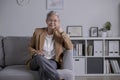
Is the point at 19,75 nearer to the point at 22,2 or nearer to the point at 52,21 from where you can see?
the point at 52,21

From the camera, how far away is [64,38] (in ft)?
10.2

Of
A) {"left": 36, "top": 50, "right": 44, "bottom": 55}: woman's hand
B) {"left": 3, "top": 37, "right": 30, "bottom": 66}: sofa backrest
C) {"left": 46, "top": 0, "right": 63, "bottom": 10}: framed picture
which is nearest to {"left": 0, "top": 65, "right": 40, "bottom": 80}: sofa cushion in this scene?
{"left": 36, "top": 50, "right": 44, "bottom": 55}: woman's hand

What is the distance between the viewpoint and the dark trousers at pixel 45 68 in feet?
9.06

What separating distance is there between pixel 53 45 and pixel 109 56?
1.84m

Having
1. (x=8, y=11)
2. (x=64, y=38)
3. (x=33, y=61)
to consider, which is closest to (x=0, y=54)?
(x=33, y=61)

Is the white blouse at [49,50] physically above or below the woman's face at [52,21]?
below

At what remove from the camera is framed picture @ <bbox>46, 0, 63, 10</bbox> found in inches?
190

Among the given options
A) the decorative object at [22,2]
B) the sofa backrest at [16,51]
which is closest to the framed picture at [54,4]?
the decorative object at [22,2]

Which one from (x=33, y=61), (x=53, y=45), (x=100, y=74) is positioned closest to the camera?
(x=33, y=61)

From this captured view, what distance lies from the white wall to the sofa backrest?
4.76 ft

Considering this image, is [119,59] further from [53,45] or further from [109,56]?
[53,45]

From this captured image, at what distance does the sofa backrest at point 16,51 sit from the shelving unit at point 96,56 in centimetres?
140

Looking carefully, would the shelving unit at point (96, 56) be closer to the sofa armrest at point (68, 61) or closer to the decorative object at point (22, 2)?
the decorative object at point (22, 2)

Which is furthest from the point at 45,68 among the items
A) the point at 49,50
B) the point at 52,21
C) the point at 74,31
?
the point at 74,31
